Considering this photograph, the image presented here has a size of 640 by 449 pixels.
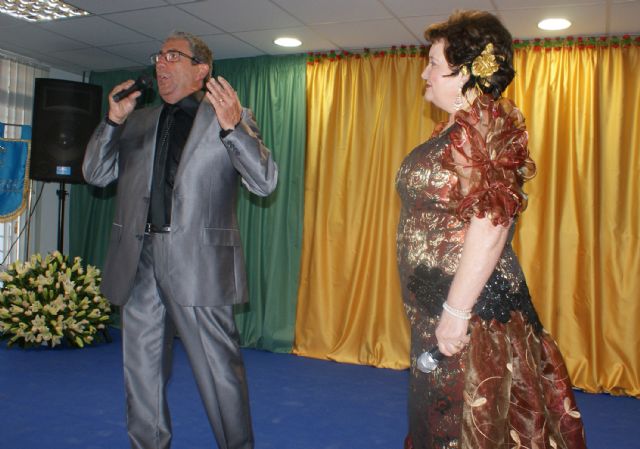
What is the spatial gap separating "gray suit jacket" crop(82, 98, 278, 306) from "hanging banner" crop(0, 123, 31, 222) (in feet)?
12.3

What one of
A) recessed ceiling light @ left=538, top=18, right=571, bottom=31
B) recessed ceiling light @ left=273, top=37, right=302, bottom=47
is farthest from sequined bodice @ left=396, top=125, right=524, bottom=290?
recessed ceiling light @ left=273, top=37, right=302, bottom=47

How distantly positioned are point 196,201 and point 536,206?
3.04 metres

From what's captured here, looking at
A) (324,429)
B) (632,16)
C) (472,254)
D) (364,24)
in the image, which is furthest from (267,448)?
(632,16)

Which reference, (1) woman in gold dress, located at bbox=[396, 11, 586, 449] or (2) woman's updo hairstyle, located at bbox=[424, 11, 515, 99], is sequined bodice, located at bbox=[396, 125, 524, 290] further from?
(2) woman's updo hairstyle, located at bbox=[424, 11, 515, 99]

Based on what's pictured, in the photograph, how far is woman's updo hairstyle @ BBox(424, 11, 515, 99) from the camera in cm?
146

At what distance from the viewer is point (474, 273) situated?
1.34 meters

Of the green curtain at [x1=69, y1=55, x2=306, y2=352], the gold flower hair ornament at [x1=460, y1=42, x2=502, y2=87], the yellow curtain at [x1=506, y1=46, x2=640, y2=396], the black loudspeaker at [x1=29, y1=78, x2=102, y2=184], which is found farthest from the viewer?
the green curtain at [x1=69, y1=55, x2=306, y2=352]

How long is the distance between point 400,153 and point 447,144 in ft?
11.0

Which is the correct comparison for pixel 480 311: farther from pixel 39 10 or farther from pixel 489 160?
pixel 39 10

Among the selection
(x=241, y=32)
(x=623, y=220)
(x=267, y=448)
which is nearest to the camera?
(x=267, y=448)

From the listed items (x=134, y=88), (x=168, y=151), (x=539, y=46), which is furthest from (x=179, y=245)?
(x=539, y=46)

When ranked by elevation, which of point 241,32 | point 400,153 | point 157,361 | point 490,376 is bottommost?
point 157,361

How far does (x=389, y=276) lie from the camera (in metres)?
4.82

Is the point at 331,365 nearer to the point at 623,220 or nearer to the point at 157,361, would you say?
the point at 623,220
